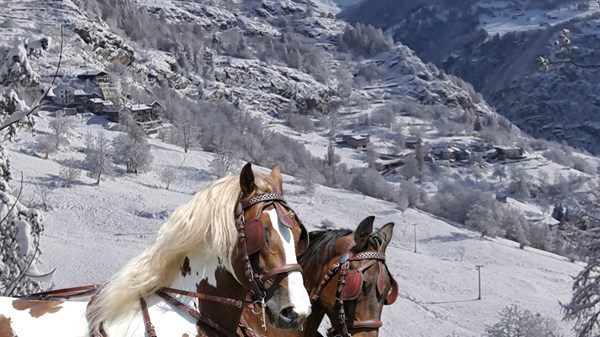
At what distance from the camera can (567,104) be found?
17650cm

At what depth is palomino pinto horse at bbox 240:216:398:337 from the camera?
4.37m

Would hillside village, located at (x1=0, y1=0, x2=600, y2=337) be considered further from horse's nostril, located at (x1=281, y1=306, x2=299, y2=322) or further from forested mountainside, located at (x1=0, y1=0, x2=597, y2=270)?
horse's nostril, located at (x1=281, y1=306, x2=299, y2=322)

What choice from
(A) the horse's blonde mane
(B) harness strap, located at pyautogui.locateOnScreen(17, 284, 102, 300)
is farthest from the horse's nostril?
(B) harness strap, located at pyautogui.locateOnScreen(17, 284, 102, 300)

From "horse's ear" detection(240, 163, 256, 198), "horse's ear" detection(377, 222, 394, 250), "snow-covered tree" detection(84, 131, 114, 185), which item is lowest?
"snow-covered tree" detection(84, 131, 114, 185)

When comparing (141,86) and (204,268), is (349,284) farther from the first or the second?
(141,86)

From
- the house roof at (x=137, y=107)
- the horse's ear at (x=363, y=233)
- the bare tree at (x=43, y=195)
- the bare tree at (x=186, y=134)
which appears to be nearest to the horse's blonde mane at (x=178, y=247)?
the horse's ear at (x=363, y=233)

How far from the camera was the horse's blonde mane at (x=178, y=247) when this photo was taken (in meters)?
3.12

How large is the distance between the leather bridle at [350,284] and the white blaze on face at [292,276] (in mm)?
1274

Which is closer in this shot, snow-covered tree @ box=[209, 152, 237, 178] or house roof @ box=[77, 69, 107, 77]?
snow-covered tree @ box=[209, 152, 237, 178]

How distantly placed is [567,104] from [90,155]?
15510 centimetres

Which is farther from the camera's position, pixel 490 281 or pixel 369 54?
pixel 369 54

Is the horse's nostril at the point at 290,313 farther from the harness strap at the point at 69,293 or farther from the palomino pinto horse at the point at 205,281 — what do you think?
the harness strap at the point at 69,293

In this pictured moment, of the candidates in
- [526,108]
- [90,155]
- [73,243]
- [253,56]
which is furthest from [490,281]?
[526,108]

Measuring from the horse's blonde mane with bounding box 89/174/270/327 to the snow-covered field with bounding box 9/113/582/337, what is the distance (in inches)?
1020
